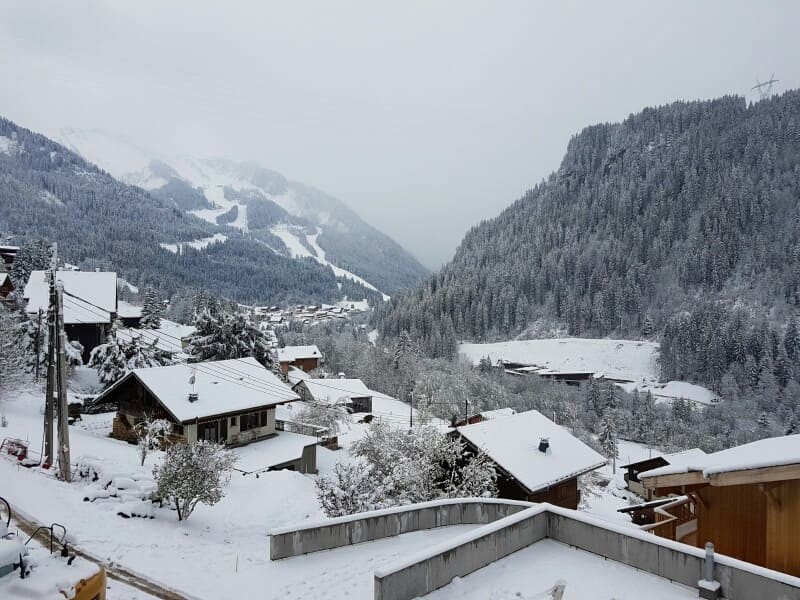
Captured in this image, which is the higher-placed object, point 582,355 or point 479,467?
point 479,467

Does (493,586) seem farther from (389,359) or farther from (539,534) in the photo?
(389,359)

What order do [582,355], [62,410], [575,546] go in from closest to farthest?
[575,546] → [62,410] → [582,355]

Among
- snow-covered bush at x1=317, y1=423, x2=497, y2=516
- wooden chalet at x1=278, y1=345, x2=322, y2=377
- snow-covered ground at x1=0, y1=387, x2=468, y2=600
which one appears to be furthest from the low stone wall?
wooden chalet at x1=278, y1=345, x2=322, y2=377

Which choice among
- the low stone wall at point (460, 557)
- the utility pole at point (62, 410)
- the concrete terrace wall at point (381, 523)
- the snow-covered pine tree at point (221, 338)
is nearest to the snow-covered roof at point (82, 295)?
the snow-covered pine tree at point (221, 338)

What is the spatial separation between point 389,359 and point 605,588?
86.0 metres

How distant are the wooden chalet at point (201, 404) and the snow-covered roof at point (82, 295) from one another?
18.8m

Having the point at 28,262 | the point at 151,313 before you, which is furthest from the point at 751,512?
the point at 28,262

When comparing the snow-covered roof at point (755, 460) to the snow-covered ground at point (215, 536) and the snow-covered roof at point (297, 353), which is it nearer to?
the snow-covered ground at point (215, 536)

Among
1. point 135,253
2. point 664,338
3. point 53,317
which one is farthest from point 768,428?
point 135,253

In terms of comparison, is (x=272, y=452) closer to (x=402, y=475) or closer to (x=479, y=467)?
(x=402, y=475)

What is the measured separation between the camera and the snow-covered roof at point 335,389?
197 feet

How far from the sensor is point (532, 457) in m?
22.9

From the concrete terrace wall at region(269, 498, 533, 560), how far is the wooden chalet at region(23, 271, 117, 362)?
128 feet

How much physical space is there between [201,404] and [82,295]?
29973 mm
